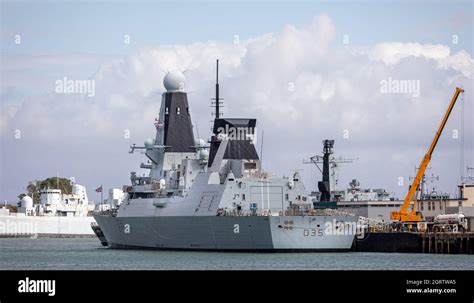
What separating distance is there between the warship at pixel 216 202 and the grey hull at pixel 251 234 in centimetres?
6

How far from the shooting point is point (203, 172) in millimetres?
68375

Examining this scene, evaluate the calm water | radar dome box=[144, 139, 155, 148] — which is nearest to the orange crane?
the calm water

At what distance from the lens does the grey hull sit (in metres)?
62.9

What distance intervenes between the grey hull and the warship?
56mm

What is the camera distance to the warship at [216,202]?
2498 inches

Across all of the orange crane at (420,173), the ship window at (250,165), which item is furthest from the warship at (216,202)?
the orange crane at (420,173)

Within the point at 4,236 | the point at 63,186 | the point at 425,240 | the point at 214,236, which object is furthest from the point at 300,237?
the point at 63,186

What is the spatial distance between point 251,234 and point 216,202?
11.1ft

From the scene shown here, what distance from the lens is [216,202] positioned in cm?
6556

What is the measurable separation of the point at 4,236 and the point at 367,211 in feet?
180

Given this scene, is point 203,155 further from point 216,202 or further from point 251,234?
point 251,234

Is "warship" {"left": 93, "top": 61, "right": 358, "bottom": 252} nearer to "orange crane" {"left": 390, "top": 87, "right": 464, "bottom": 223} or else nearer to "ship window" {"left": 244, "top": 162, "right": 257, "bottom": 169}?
"ship window" {"left": 244, "top": 162, "right": 257, "bottom": 169}

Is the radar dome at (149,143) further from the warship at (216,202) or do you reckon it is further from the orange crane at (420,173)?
the orange crane at (420,173)
